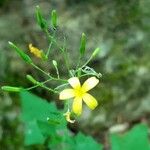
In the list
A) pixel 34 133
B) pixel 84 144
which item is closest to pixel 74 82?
pixel 84 144

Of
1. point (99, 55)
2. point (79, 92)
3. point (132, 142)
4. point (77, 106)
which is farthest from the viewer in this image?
point (99, 55)

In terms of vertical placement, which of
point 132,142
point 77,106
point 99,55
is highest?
point 99,55

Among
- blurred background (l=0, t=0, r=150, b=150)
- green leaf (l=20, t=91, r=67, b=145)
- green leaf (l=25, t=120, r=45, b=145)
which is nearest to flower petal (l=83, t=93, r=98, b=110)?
green leaf (l=20, t=91, r=67, b=145)

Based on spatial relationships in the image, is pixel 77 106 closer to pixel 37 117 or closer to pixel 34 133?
pixel 37 117

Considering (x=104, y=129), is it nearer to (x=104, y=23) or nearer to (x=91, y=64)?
(x=91, y=64)

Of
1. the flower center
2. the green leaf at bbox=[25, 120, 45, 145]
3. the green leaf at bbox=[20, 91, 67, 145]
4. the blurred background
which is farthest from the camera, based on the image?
the blurred background

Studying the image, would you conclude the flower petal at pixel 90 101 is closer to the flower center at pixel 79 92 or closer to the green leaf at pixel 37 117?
the flower center at pixel 79 92

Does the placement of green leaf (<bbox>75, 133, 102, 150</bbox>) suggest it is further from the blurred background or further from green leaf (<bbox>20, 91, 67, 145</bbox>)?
the blurred background

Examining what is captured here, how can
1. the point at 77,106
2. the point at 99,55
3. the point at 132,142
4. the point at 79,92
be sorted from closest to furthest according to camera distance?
the point at 77,106, the point at 79,92, the point at 132,142, the point at 99,55

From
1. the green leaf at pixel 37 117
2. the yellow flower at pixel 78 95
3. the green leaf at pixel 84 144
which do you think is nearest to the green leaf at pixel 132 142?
the green leaf at pixel 84 144
